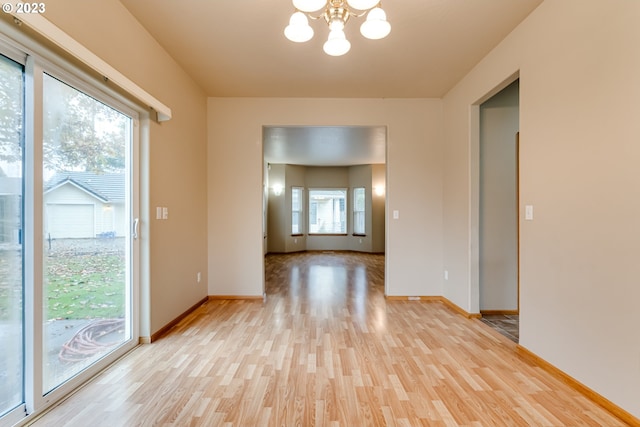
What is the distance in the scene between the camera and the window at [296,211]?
9.31 m

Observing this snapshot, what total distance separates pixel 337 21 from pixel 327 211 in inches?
314

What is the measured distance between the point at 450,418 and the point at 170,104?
11.1 feet

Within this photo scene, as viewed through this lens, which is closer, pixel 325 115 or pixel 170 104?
pixel 170 104

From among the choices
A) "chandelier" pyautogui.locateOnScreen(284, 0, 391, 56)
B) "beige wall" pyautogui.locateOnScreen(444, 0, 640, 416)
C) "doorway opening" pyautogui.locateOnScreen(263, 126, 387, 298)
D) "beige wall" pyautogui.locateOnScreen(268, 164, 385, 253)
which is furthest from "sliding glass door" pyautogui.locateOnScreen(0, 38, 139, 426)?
"beige wall" pyautogui.locateOnScreen(268, 164, 385, 253)

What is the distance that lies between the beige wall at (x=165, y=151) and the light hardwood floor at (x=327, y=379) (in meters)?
0.43

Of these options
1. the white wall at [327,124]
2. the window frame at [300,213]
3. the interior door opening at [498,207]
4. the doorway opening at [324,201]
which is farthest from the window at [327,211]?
the interior door opening at [498,207]

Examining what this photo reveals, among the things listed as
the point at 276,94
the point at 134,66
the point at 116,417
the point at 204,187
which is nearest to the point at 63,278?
the point at 116,417

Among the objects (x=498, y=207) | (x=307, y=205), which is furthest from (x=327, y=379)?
(x=307, y=205)

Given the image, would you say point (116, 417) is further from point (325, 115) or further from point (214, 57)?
point (325, 115)

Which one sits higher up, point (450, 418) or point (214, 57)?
point (214, 57)

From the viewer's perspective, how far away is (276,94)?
155 inches

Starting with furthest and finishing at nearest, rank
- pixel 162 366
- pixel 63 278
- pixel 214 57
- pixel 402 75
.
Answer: pixel 402 75, pixel 214 57, pixel 162 366, pixel 63 278

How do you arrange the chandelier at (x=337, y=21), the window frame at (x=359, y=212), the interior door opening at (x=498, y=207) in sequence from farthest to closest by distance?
the window frame at (x=359, y=212) < the interior door opening at (x=498, y=207) < the chandelier at (x=337, y=21)

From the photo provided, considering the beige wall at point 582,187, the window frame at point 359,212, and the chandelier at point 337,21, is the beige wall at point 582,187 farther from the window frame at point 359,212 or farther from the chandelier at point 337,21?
the window frame at point 359,212
